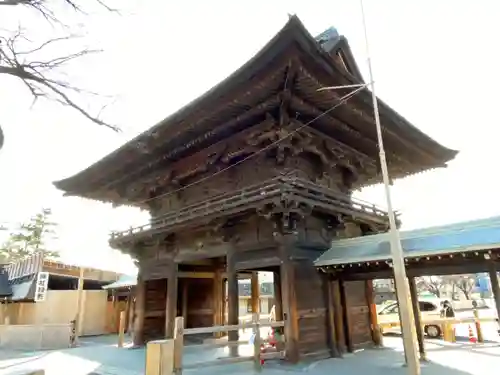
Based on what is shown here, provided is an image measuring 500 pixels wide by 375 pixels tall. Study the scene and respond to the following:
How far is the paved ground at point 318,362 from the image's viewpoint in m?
7.89

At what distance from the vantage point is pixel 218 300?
15516 millimetres

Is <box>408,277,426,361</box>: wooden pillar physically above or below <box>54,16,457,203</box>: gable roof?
below

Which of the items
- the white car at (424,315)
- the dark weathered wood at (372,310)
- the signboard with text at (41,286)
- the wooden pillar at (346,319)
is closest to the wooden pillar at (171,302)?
the wooden pillar at (346,319)

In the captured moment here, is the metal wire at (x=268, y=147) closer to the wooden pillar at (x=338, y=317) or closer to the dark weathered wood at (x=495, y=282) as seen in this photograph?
the wooden pillar at (x=338, y=317)

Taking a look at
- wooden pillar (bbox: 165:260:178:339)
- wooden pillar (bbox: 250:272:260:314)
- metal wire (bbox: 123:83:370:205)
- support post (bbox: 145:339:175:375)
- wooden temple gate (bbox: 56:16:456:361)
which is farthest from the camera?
wooden pillar (bbox: 250:272:260:314)

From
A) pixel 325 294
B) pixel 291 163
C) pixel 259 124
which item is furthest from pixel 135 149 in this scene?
pixel 325 294

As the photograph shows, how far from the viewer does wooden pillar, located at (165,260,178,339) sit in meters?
12.4

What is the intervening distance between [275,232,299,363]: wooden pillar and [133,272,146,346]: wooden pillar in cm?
717

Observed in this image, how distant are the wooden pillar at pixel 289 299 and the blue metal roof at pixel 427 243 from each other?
863 millimetres

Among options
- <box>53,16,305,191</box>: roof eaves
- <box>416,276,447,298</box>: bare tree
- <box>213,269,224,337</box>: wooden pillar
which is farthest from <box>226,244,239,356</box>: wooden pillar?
<box>416,276,447,298</box>: bare tree

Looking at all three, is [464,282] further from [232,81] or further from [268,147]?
[232,81]

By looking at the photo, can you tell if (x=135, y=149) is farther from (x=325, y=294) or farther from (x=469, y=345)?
(x=469, y=345)

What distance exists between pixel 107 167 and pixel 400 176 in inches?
469

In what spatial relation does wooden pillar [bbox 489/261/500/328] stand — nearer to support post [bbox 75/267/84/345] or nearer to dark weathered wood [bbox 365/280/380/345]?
dark weathered wood [bbox 365/280/380/345]
